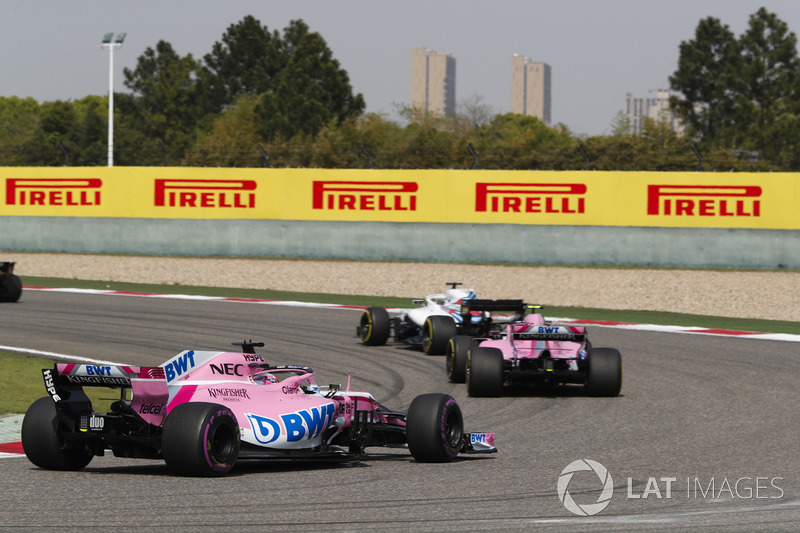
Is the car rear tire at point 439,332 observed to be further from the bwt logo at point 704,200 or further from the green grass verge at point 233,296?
the bwt logo at point 704,200

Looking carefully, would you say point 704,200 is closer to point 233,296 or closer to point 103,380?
point 233,296

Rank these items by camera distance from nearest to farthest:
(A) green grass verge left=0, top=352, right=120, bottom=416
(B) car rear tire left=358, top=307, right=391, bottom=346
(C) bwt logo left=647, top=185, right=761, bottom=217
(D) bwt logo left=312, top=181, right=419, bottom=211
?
(A) green grass verge left=0, top=352, right=120, bottom=416 < (B) car rear tire left=358, top=307, right=391, bottom=346 < (C) bwt logo left=647, top=185, right=761, bottom=217 < (D) bwt logo left=312, top=181, right=419, bottom=211

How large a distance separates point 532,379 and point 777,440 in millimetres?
3695

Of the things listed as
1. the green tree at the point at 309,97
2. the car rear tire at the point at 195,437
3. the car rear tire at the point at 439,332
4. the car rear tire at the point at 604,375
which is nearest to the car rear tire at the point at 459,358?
the car rear tire at the point at 604,375

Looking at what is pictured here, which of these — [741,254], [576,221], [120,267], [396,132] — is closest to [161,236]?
[120,267]

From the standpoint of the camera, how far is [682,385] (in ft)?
48.0

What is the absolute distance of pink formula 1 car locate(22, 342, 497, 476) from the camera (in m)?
7.69

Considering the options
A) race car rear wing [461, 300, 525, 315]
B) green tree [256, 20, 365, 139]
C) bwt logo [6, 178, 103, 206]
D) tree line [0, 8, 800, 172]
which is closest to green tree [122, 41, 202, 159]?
tree line [0, 8, 800, 172]

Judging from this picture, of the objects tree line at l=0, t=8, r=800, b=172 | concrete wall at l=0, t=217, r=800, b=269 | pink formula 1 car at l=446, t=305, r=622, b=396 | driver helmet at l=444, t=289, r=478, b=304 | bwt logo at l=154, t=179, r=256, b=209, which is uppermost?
tree line at l=0, t=8, r=800, b=172

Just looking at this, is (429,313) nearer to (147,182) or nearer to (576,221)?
(576,221)

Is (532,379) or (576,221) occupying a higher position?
(576,221)

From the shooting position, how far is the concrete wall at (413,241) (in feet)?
97.7

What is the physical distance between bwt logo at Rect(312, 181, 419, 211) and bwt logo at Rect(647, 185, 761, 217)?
21.9 feet
